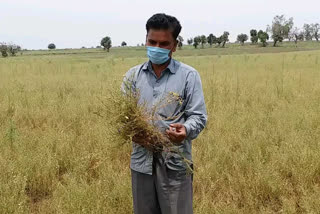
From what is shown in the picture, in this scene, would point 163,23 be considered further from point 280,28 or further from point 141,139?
point 280,28

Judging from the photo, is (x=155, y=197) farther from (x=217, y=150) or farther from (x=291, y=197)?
(x=217, y=150)

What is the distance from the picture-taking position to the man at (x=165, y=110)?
6.18ft

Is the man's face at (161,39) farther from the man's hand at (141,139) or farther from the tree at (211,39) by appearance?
the tree at (211,39)

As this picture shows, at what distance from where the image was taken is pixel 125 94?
1940 mm

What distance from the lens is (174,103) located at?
6.20 feet

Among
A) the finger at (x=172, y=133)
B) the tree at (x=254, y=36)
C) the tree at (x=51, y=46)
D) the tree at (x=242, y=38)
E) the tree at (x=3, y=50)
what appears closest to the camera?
the finger at (x=172, y=133)

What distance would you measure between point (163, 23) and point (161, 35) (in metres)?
0.08

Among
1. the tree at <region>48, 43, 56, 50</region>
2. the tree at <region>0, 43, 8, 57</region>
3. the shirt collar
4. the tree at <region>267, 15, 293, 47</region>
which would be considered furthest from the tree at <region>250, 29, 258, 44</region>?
the shirt collar

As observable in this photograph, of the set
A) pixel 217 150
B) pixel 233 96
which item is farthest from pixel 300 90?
pixel 217 150

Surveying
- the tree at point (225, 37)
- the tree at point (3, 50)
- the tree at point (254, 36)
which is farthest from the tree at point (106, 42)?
the tree at point (254, 36)

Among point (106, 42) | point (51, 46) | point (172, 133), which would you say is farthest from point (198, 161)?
point (51, 46)

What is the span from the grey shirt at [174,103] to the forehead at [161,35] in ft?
0.49

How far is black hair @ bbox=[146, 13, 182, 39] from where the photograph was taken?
6.10ft

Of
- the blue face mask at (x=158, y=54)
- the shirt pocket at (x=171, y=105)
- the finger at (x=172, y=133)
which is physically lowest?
the finger at (x=172, y=133)
